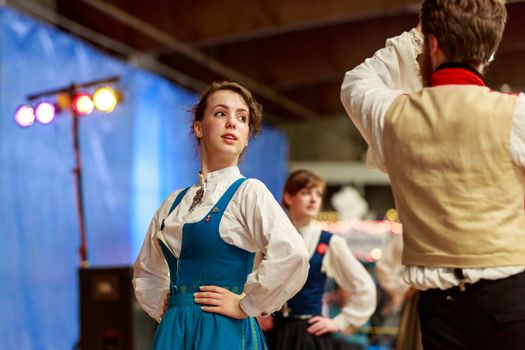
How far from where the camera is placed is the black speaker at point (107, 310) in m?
4.74

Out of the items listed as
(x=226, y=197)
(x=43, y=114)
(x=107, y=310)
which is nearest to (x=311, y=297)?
(x=226, y=197)

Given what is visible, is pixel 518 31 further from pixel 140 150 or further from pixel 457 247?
pixel 457 247

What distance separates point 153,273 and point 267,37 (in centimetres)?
647

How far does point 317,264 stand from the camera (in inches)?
144

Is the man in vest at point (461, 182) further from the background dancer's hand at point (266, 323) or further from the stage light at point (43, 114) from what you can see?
the stage light at point (43, 114)

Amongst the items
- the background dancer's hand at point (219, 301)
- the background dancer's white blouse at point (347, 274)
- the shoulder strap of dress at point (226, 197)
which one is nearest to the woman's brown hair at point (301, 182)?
the background dancer's white blouse at point (347, 274)

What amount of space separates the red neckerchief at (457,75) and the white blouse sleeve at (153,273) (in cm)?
103

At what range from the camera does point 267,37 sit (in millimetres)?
8609

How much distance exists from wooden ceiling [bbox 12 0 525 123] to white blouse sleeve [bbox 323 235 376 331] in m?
3.15

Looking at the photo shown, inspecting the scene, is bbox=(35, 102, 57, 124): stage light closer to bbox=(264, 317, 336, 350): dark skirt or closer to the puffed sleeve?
bbox=(264, 317, 336, 350): dark skirt

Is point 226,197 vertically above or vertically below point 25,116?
below

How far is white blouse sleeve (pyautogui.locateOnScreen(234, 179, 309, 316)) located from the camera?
2059 millimetres

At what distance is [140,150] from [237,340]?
4.95 m

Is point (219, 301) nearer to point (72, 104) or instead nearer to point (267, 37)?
point (72, 104)
